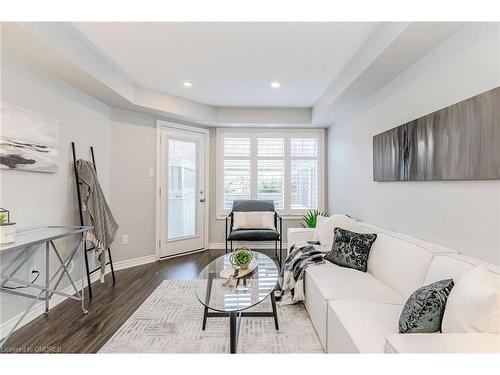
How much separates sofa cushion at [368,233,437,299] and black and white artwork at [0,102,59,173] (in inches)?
122

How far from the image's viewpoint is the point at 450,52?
1.83 m

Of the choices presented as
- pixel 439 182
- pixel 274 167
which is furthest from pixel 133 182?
pixel 439 182

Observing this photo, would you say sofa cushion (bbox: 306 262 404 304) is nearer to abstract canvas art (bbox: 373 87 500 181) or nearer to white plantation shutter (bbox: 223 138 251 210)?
abstract canvas art (bbox: 373 87 500 181)

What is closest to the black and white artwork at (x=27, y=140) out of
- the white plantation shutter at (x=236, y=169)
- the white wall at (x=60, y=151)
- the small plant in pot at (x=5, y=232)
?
the white wall at (x=60, y=151)

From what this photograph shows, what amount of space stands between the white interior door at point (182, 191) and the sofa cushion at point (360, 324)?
316 cm

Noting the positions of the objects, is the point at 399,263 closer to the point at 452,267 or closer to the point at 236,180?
the point at 452,267

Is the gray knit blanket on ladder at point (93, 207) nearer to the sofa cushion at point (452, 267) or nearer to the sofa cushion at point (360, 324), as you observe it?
the sofa cushion at point (360, 324)

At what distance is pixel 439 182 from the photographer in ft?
6.46

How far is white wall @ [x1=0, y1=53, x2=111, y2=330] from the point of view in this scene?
2.12 metres

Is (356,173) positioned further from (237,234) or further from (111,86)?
(111,86)

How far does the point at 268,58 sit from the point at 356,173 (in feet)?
6.22

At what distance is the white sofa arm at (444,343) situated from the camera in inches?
39.7
